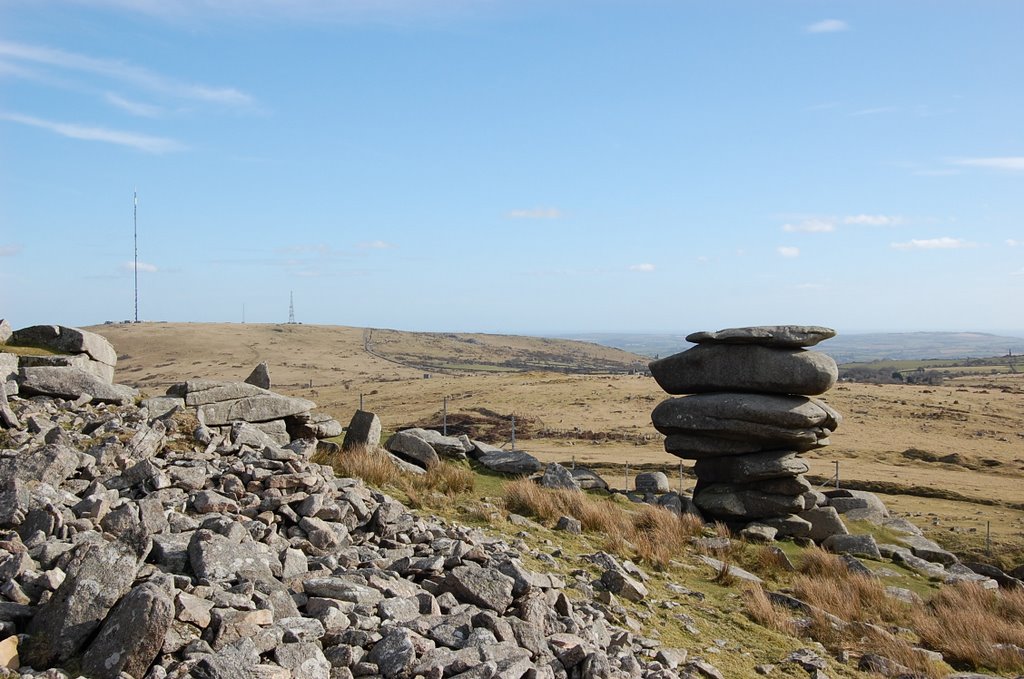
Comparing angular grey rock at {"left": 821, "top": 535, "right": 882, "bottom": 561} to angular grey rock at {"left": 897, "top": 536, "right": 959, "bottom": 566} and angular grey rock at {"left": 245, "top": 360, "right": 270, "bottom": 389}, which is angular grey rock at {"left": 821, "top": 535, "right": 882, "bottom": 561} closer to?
angular grey rock at {"left": 897, "top": 536, "right": 959, "bottom": 566}

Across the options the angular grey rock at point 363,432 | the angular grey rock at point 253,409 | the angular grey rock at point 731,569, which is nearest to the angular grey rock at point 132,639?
the angular grey rock at point 253,409

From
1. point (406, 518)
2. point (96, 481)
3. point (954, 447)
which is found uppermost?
point (96, 481)

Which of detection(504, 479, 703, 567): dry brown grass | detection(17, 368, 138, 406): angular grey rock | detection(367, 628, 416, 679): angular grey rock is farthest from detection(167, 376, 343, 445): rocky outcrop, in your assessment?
detection(367, 628, 416, 679): angular grey rock

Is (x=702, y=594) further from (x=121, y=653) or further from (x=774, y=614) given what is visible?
(x=121, y=653)

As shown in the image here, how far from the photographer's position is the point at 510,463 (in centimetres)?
1956

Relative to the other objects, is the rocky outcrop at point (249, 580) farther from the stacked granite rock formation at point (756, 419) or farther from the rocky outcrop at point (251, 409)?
the stacked granite rock formation at point (756, 419)

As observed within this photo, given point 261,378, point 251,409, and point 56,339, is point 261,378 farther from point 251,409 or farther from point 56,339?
point 56,339

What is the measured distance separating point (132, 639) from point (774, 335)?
54.8 feet

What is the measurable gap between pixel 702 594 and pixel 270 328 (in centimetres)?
12018

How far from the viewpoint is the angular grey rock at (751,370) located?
756 inches

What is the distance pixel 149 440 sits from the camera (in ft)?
35.2

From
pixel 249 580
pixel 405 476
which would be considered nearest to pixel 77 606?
pixel 249 580

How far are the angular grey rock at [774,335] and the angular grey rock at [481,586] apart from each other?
13.0m

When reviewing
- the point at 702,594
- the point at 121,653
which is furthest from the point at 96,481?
the point at 702,594
